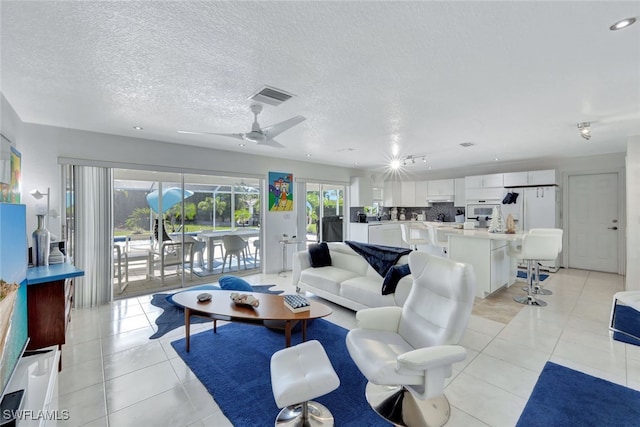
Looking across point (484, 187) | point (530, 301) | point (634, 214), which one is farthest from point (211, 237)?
point (634, 214)

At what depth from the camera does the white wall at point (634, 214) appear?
407 cm

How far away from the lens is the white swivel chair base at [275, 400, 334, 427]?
1.78 m

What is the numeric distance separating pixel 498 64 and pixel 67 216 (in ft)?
17.6

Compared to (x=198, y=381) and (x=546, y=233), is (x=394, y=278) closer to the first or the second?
(x=198, y=381)

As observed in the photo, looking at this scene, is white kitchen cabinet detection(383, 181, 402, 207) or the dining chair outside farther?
white kitchen cabinet detection(383, 181, 402, 207)

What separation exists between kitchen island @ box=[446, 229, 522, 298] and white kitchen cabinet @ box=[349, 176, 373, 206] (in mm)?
3060

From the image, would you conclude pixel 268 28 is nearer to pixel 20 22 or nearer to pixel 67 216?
pixel 20 22

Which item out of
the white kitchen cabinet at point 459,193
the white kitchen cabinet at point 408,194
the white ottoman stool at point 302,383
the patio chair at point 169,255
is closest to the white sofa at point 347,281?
the white ottoman stool at point 302,383

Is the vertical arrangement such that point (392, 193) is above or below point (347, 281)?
above

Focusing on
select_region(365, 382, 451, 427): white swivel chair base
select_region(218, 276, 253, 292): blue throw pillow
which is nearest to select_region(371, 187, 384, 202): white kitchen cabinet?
select_region(218, 276, 253, 292): blue throw pillow

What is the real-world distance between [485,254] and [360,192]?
375 centimetres

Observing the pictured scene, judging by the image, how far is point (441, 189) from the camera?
781cm

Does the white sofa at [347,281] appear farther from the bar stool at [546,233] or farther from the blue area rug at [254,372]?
the bar stool at [546,233]

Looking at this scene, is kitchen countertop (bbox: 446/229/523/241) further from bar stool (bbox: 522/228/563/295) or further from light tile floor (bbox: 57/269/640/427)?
light tile floor (bbox: 57/269/640/427)
